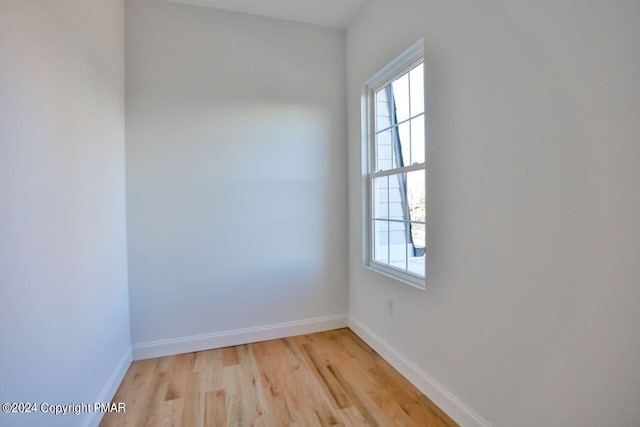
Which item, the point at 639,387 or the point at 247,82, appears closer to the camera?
the point at 639,387

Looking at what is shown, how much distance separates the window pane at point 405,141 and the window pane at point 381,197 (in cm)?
25

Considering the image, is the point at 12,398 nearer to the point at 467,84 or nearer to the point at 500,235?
the point at 500,235

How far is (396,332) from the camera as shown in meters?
2.19

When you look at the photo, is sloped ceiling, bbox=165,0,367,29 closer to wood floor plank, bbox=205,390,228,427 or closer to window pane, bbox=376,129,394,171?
window pane, bbox=376,129,394,171

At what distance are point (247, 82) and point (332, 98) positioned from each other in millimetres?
775

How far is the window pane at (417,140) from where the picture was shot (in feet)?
6.45

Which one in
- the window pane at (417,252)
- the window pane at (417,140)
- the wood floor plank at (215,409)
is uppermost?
the window pane at (417,140)

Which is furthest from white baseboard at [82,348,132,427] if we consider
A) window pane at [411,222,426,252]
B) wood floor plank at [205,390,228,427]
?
window pane at [411,222,426,252]

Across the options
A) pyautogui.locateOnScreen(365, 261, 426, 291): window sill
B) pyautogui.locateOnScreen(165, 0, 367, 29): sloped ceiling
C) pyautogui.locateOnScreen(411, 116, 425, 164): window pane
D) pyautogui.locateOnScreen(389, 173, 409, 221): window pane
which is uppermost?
pyautogui.locateOnScreen(165, 0, 367, 29): sloped ceiling

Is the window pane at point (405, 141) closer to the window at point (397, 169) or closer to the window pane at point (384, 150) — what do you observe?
the window at point (397, 169)

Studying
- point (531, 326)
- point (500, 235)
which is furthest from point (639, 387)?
point (500, 235)

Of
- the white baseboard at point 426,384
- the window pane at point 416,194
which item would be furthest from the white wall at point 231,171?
the window pane at point 416,194

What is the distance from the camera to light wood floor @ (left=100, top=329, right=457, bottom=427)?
1683 millimetres

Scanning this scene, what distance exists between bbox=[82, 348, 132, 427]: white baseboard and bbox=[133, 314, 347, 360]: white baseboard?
160 millimetres
